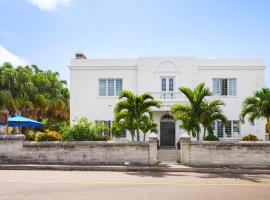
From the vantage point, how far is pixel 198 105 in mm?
18109

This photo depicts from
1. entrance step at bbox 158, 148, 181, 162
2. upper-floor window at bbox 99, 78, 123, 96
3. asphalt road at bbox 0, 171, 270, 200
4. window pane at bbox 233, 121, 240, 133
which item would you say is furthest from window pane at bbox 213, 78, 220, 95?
asphalt road at bbox 0, 171, 270, 200

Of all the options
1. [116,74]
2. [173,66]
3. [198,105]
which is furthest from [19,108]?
[198,105]

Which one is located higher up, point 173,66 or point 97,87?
point 173,66

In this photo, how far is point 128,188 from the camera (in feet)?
33.1

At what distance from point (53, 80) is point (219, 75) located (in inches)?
737

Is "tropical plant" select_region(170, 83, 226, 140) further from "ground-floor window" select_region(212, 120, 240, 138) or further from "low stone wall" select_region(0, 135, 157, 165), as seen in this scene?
"ground-floor window" select_region(212, 120, 240, 138)

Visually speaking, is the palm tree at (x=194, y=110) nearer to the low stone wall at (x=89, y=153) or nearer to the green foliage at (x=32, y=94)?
the low stone wall at (x=89, y=153)

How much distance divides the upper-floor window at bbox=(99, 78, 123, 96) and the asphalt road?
45.2ft

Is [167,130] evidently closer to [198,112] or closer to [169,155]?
[169,155]

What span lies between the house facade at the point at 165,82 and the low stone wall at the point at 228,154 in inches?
321

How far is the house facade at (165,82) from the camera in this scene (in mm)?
24922

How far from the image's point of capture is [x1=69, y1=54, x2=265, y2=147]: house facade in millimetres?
24922

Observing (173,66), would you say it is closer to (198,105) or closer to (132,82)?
(132,82)

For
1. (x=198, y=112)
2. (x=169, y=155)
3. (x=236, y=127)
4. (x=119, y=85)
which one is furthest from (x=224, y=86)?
(x=198, y=112)
